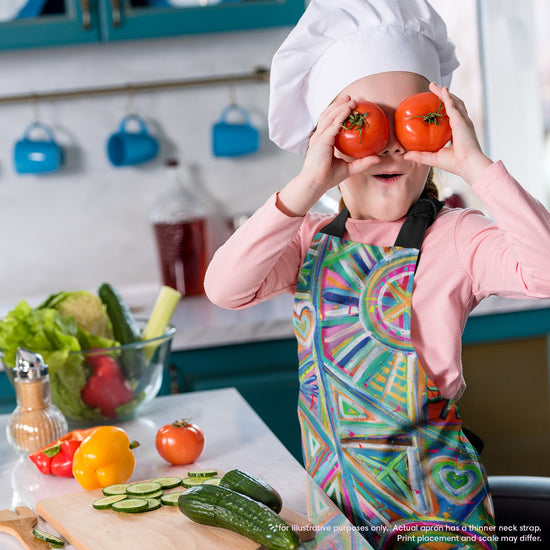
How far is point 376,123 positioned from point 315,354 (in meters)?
0.35

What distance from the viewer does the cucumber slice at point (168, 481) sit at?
1008mm

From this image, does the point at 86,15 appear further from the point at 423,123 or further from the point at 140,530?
the point at 140,530

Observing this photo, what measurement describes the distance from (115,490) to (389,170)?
574 mm

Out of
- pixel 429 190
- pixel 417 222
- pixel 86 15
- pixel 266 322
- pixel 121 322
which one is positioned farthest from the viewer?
pixel 86 15

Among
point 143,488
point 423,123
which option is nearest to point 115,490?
point 143,488

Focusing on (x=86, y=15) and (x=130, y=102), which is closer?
(x=86, y=15)

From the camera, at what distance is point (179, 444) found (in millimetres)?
1114

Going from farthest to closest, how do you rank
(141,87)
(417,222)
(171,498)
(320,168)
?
1. (141,87)
2. (417,222)
3. (320,168)
4. (171,498)

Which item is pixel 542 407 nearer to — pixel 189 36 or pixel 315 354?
pixel 315 354

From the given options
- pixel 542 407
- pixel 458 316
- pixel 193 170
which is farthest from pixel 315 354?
pixel 193 170

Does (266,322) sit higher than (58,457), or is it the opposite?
(58,457)

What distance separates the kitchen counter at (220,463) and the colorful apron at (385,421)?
84 millimetres

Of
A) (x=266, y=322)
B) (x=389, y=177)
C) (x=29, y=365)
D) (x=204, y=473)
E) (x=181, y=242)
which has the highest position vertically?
(x=389, y=177)

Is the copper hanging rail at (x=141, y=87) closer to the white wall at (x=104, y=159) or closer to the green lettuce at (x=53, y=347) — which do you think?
the white wall at (x=104, y=159)
